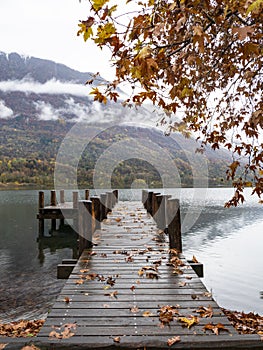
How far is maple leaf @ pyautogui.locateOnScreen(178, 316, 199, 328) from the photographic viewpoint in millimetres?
3469

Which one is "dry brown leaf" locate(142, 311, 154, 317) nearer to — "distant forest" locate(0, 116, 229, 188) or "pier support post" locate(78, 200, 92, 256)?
"pier support post" locate(78, 200, 92, 256)

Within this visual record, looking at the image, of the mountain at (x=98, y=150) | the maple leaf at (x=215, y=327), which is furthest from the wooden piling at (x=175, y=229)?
the mountain at (x=98, y=150)

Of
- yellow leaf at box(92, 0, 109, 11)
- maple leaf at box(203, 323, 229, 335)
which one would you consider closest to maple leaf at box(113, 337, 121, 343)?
maple leaf at box(203, 323, 229, 335)

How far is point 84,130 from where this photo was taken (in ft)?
515

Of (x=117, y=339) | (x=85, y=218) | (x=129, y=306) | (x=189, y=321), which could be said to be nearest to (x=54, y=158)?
(x=85, y=218)

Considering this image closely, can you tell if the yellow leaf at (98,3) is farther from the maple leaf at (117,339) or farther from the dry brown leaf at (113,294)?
the dry brown leaf at (113,294)

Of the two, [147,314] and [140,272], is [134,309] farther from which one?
[140,272]

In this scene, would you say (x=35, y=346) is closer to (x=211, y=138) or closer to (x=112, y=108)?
(x=211, y=138)

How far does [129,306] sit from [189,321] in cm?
87

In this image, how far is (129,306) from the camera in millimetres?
4105

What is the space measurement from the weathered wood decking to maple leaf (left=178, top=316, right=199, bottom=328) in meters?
0.05

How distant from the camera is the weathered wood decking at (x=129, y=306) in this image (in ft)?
10.1

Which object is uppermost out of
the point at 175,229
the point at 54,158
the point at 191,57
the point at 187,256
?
the point at 54,158

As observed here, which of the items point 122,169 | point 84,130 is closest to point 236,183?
point 122,169
